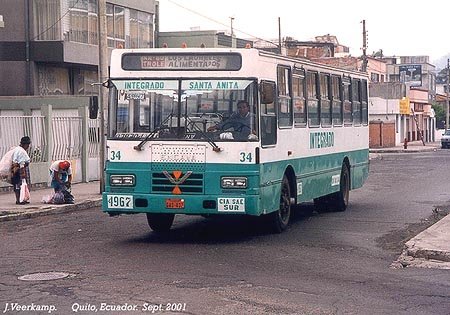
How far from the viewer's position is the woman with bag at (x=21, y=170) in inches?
790

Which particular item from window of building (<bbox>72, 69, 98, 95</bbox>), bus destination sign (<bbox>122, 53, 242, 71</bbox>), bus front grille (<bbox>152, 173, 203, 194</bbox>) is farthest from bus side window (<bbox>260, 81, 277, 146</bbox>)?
window of building (<bbox>72, 69, 98, 95</bbox>)

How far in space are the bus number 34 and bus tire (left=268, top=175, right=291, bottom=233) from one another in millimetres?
1668

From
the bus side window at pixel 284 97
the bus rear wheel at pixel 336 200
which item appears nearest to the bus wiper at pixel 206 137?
the bus side window at pixel 284 97

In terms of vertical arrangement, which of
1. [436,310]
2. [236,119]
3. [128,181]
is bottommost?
[436,310]

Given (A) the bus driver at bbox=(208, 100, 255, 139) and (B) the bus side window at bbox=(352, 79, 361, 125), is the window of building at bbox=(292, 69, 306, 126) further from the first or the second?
(B) the bus side window at bbox=(352, 79, 361, 125)

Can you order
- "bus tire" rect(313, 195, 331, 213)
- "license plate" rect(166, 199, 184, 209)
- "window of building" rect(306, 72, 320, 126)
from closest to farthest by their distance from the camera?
"license plate" rect(166, 199, 184, 209), "window of building" rect(306, 72, 320, 126), "bus tire" rect(313, 195, 331, 213)

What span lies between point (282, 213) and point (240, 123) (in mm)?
2360

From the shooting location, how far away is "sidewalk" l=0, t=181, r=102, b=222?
18.7m

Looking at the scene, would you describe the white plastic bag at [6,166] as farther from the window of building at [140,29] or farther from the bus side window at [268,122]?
the window of building at [140,29]

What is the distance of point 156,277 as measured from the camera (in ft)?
34.3

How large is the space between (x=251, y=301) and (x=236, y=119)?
15.5 ft

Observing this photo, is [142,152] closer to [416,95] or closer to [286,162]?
[286,162]

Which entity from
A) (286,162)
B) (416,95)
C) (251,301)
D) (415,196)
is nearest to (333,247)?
(286,162)

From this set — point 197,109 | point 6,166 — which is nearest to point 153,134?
point 197,109
